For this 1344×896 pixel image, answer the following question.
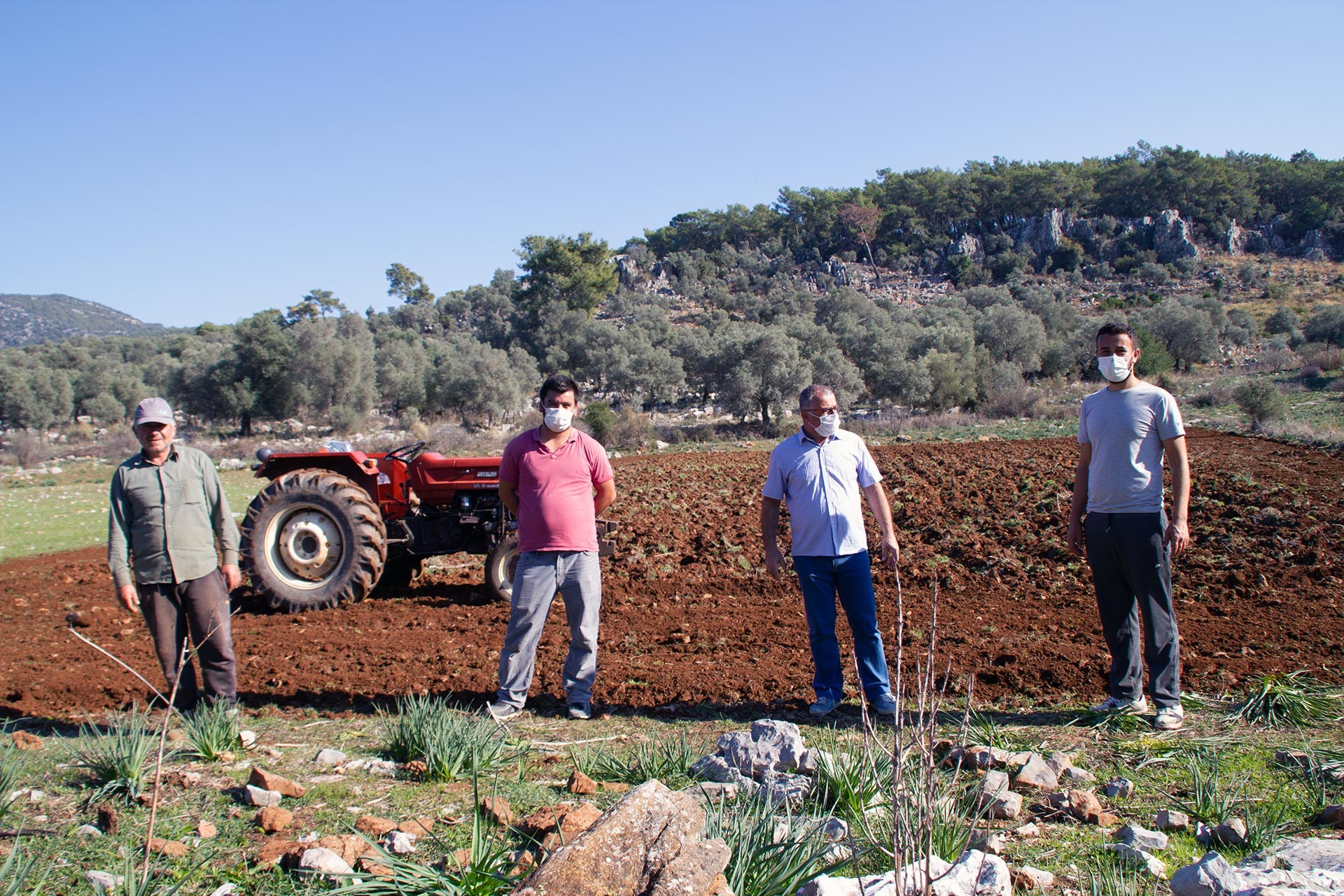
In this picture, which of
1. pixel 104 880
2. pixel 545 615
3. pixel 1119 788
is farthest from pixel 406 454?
pixel 1119 788

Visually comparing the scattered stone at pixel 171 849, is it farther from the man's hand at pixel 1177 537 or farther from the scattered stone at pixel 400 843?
the man's hand at pixel 1177 537

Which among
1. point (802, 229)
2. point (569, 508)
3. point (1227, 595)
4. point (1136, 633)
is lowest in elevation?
point (1227, 595)

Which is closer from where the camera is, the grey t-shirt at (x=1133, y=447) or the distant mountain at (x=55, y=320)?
the grey t-shirt at (x=1133, y=447)

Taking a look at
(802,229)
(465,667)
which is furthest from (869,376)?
(802,229)

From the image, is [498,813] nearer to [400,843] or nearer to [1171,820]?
[400,843]

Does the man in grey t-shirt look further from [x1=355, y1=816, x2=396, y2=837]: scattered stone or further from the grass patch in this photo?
[x1=355, y1=816, x2=396, y2=837]: scattered stone

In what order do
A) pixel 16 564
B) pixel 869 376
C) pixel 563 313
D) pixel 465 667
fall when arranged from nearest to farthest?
pixel 465 667 → pixel 16 564 → pixel 869 376 → pixel 563 313

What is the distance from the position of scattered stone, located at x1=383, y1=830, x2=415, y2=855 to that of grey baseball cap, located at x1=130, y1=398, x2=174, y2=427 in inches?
99.2

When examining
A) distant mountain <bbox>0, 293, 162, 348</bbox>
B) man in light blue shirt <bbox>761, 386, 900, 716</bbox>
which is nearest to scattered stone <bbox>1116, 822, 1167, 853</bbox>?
man in light blue shirt <bbox>761, 386, 900, 716</bbox>

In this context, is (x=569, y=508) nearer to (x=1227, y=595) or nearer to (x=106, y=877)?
(x=106, y=877)

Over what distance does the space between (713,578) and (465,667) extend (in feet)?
10.6

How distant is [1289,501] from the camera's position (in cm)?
968

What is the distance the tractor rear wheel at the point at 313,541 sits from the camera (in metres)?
7.35

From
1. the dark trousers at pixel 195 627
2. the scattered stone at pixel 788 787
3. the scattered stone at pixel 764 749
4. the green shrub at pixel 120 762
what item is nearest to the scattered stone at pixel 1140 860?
the scattered stone at pixel 788 787
